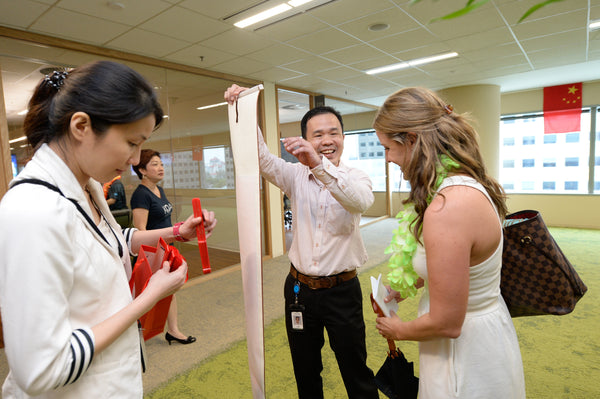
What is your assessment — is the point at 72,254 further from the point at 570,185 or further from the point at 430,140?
the point at 570,185

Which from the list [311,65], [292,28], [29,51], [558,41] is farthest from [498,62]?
[29,51]

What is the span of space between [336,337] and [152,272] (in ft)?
2.94

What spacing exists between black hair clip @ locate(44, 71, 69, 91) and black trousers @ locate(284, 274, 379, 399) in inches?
48.3

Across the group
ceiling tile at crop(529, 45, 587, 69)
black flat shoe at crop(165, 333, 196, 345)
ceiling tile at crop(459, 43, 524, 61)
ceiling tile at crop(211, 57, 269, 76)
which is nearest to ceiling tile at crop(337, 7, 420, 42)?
ceiling tile at crop(211, 57, 269, 76)

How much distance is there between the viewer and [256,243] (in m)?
0.94

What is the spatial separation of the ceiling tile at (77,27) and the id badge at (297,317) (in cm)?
288

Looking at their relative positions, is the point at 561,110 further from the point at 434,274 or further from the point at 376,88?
the point at 434,274

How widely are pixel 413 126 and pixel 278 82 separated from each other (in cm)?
474

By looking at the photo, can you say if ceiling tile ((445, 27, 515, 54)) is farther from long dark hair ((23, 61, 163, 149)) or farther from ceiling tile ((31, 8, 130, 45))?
long dark hair ((23, 61, 163, 149))

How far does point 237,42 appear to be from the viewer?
372cm

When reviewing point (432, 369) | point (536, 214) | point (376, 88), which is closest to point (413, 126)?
point (536, 214)

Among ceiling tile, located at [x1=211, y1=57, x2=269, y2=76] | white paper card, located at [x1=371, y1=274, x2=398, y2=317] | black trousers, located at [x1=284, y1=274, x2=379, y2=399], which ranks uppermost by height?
ceiling tile, located at [x1=211, y1=57, x2=269, y2=76]

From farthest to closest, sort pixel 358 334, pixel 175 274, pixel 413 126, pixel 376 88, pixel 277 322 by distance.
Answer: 1. pixel 376 88
2. pixel 277 322
3. pixel 358 334
4. pixel 413 126
5. pixel 175 274

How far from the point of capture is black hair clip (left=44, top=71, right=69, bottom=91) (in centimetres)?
78
